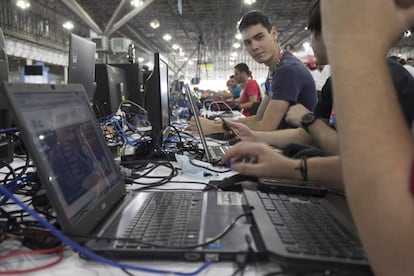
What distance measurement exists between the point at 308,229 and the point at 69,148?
1.59 feet

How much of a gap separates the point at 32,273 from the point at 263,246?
1.20ft

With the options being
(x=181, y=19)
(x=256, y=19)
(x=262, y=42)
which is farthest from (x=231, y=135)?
(x=181, y=19)

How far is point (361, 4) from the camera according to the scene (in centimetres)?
46

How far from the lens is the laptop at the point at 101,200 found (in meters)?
0.54

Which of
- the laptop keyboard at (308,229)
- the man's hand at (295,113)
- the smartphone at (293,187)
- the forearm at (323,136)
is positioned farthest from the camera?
the man's hand at (295,113)

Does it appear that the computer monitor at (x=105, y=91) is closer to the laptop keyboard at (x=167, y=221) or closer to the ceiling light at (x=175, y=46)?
the laptop keyboard at (x=167, y=221)

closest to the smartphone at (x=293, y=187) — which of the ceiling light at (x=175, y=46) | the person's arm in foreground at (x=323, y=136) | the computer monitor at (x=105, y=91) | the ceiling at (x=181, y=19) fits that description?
the person's arm in foreground at (x=323, y=136)

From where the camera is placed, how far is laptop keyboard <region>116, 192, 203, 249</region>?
565mm

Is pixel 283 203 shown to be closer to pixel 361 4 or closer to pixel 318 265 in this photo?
pixel 318 265

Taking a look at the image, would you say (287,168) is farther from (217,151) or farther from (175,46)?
(175,46)

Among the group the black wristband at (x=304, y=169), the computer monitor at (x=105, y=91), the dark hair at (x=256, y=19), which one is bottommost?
the black wristband at (x=304, y=169)

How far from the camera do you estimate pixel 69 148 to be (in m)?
0.66

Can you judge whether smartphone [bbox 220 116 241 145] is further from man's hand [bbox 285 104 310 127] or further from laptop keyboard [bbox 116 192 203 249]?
laptop keyboard [bbox 116 192 203 249]

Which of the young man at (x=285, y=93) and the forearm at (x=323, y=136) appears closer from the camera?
the forearm at (x=323, y=136)
